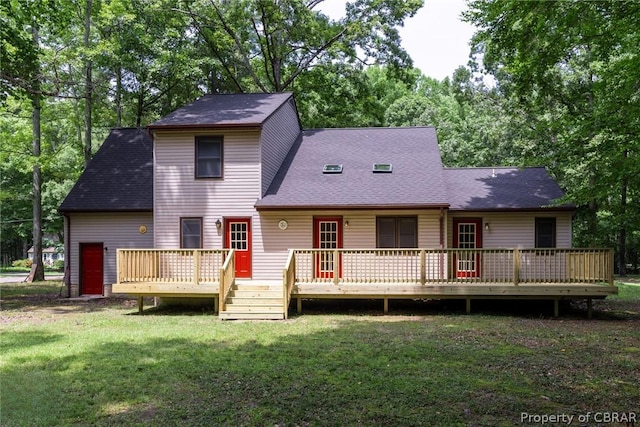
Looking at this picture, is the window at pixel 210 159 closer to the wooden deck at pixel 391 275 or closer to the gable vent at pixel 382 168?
the wooden deck at pixel 391 275

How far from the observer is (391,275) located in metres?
13.0

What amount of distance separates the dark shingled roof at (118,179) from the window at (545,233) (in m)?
12.6

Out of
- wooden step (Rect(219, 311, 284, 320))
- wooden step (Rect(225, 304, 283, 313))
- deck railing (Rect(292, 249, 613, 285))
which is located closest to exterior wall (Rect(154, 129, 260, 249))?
wooden step (Rect(225, 304, 283, 313))

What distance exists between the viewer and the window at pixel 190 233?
49.2ft

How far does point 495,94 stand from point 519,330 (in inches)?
951

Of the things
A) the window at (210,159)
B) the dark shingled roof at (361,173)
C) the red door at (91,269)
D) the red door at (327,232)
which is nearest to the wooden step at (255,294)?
the red door at (327,232)

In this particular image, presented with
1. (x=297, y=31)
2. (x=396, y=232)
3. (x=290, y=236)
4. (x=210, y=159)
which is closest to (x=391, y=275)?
(x=396, y=232)

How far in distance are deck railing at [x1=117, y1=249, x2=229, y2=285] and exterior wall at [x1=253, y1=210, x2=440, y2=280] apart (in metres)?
1.76

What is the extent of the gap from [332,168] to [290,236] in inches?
117

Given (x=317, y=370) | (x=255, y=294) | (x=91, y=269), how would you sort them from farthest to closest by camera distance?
(x=91, y=269) < (x=255, y=294) < (x=317, y=370)

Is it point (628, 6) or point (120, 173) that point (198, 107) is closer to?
point (120, 173)

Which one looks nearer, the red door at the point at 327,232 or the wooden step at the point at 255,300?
the wooden step at the point at 255,300

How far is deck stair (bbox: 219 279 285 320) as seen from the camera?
12.2 metres

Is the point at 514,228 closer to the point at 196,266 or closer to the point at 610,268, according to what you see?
the point at 610,268
